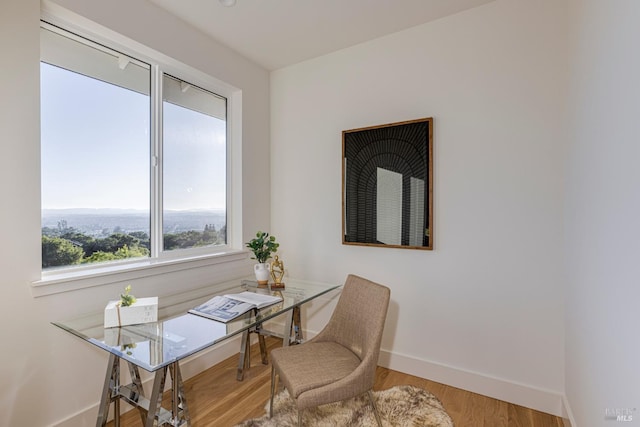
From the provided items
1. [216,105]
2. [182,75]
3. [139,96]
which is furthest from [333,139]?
[139,96]

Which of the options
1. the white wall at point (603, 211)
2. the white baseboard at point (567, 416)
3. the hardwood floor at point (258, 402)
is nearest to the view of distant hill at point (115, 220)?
the hardwood floor at point (258, 402)

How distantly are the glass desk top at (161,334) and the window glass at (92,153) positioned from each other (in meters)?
0.54

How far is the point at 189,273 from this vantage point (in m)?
2.38

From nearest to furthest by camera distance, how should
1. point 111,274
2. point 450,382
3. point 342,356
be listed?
point 342,356
point 111,274
point 450,382

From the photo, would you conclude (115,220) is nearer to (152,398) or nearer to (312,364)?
(152,398)

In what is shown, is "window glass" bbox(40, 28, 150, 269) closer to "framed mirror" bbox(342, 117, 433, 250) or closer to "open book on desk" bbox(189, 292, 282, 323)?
"open book on desk" bbox(189, 292, 282, 323)

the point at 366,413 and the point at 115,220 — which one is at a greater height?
the point at 115,220

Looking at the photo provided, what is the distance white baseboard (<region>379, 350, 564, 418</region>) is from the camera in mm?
1951

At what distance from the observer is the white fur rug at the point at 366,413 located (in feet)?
6.02

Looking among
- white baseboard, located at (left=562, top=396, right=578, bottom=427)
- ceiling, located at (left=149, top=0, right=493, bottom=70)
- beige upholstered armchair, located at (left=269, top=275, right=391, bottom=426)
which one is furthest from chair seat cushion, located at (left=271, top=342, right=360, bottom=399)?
ceiling, located at (left=149, top=0, right=493, bottom=70)

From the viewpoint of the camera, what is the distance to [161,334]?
1465 millimetres

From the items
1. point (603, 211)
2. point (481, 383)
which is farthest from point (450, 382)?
point (603, 211)

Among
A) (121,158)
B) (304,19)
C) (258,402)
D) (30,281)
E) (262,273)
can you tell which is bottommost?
(258,402)

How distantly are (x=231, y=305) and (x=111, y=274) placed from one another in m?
0.78
